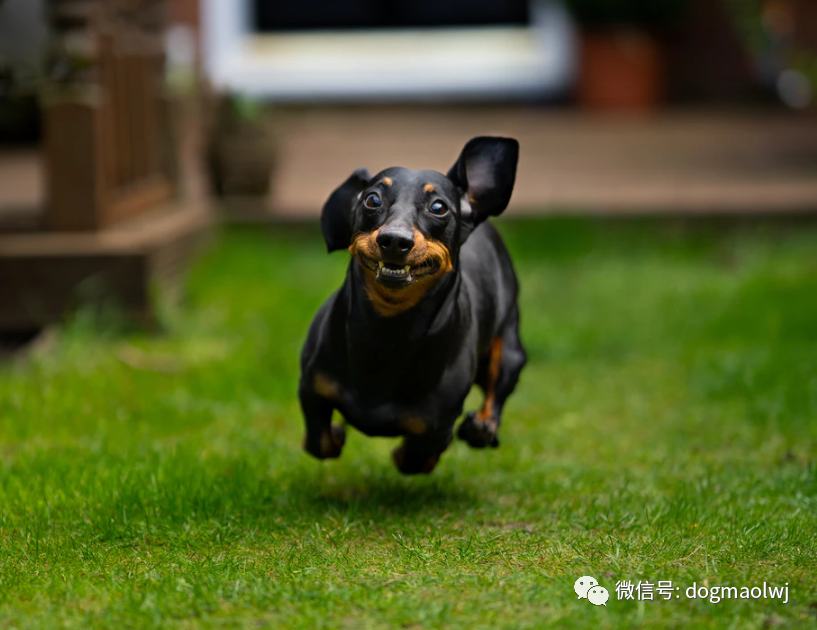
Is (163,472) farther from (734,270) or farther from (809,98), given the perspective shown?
(809,98)

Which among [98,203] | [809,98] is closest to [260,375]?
[98,203]

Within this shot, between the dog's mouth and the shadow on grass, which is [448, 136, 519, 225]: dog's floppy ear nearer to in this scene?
the dog's mouth

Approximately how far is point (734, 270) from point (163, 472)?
15.5ft

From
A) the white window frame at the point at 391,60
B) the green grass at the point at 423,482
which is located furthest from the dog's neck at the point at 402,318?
the white window frame at the point at 391,60

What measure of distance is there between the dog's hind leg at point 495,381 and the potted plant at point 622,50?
1034 cm

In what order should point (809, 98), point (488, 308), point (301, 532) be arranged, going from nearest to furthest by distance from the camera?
point (301, 532) < point (488, 308) < point (809, 98)

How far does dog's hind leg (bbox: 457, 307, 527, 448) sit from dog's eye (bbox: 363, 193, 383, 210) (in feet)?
2.14

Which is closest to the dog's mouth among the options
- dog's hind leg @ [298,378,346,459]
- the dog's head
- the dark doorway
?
the dog's head

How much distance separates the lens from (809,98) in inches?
518

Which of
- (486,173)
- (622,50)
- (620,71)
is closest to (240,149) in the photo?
(486,173)

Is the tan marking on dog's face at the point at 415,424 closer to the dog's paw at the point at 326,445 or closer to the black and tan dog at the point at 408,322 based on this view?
the black and tan dog at the point at 408,322

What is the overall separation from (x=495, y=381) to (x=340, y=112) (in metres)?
10.9

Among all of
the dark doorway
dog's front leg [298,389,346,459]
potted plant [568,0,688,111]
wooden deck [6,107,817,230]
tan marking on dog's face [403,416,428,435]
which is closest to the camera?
tan marking on dog's face [403,416,428,435]

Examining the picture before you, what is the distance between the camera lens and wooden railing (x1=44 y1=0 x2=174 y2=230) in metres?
5.78
